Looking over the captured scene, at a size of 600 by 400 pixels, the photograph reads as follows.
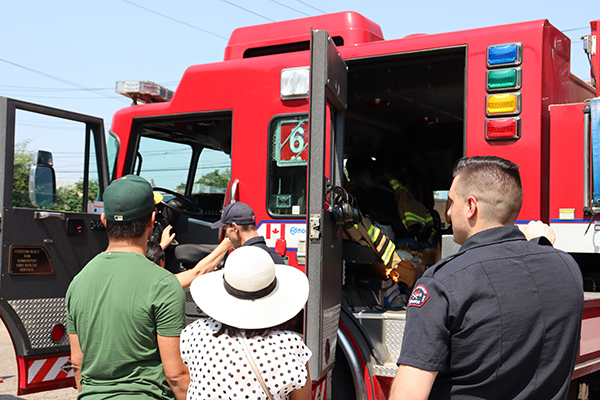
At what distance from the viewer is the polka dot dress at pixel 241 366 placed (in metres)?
1.63

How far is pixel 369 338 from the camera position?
11.8ft

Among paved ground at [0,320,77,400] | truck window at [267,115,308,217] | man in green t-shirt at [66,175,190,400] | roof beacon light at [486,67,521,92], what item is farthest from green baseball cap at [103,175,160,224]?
paved ground at [0,320,77,400]

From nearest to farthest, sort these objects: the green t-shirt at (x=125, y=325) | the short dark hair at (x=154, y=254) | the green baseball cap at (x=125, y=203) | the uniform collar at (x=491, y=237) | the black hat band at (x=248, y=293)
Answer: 1. the uniform collar at (x=491, y=237)
2. the black hat band at (x=248, y=293)
3. the green t-shirt at (x=125, y=325)
4. the green baseball cap at (x=125, y=203)
5. the short dark hair at (x=154, y=254)

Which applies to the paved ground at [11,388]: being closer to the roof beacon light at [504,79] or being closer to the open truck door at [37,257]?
the open truck door at [37,257]

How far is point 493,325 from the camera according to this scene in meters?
1.46

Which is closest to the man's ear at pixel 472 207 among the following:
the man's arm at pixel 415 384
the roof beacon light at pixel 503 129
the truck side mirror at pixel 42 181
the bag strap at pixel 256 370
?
the man's arm at pixel 415 384

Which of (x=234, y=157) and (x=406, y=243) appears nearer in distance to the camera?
(x=234, y=157)

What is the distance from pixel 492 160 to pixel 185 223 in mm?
3462

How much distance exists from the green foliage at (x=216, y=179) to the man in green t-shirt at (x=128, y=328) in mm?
2503

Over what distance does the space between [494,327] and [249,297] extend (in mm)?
718

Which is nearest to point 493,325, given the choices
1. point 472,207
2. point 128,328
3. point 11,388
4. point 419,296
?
point 419,296

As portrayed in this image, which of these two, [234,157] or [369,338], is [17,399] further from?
[369,338]

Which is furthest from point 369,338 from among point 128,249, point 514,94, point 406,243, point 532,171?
point 128,249

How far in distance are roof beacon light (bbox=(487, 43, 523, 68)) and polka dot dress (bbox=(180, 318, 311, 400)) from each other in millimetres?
2393
